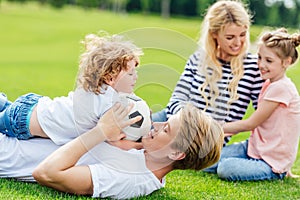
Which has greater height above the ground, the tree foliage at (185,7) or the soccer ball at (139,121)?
Result: the soccer ball at (139,121)

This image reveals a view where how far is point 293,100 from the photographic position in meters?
4.05

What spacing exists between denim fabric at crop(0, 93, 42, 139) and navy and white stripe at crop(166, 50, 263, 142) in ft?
4.16

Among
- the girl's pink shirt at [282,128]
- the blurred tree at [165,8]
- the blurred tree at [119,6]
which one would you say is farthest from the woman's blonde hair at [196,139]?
the blurred tree at [119,6]

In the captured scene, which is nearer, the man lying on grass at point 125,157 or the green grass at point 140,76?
the man lying on grass at point 125,157

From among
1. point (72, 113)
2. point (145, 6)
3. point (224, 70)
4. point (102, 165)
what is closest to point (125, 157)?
point (102, 165)

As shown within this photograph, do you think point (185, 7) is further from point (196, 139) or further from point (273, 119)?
point (196, 139)

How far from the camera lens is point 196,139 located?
3.06m

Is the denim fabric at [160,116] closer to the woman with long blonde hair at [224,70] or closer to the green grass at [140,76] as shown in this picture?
the woman with long blonde hair at [224,70]

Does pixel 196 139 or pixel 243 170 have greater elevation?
pixel 196 139

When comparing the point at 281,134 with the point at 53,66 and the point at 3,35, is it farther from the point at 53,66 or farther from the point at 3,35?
the point at 3,35

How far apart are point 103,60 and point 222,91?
143 centimetres

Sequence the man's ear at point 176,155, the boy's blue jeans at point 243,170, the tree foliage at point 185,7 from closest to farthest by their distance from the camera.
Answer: the man's ear at point 176,155
the boy's blue jeans at point 243,170
the tree foliage at point 185,7

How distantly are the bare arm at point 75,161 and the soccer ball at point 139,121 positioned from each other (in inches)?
2.7

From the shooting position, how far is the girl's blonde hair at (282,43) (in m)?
3.98
